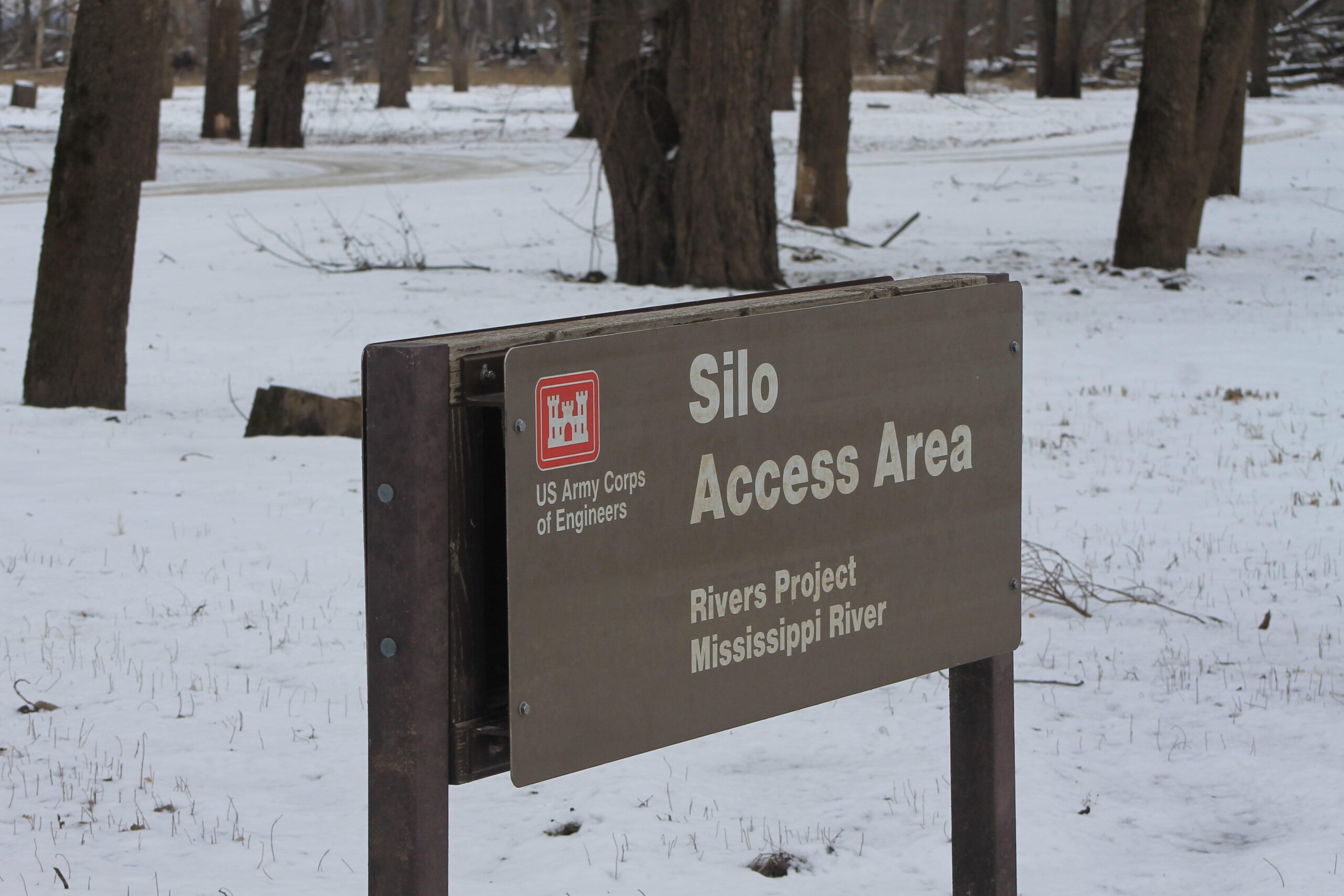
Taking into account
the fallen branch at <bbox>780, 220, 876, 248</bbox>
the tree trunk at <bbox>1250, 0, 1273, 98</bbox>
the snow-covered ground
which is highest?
the tree trunk at <bbox>1250, 0, 1273, 98</bbox>

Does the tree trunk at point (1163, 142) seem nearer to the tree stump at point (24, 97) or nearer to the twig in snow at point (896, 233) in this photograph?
the twig in snow at point (896, 233)

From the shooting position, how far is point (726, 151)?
44.7 ft

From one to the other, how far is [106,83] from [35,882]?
630 centimetres

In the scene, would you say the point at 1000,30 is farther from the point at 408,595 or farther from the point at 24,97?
the point at 408,595

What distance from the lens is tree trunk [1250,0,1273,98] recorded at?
35312 millimetres

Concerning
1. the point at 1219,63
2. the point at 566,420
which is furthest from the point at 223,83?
the point at 566,420

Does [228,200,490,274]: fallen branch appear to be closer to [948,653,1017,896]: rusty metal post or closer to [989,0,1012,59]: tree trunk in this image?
[948,653,1017,896]: rusty metal post

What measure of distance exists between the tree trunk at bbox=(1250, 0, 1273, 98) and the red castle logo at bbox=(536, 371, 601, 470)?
33.6 metres

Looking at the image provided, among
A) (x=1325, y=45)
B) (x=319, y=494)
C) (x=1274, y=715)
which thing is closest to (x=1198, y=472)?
(x=1274, y=715)

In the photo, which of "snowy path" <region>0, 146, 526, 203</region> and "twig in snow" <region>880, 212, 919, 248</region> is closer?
"twig in snow" <region>880, 212, 919, 248</region>

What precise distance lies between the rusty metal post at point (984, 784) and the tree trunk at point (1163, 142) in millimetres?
12321

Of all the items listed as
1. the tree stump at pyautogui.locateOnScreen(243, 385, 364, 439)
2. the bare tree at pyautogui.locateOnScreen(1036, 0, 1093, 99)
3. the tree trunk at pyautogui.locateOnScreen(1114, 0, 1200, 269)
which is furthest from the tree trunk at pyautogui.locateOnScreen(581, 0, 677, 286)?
the bare tree at pyautogui.locateOnScreen(1036, 0, 1093, 99)

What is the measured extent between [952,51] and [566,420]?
140ft

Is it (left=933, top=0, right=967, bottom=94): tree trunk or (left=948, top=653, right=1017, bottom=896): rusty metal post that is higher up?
(left=933, top=0, right=967, bottom=94): tree trunk
